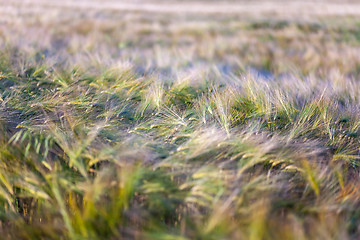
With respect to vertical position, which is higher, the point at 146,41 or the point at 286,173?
the point at 146,41

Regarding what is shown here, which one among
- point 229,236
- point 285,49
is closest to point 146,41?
point 285,49

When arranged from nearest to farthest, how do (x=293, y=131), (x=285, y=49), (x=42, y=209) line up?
(x=42, y=209) < (x=293, y=131) < (x=285, y=49)

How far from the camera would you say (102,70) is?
8.46ft

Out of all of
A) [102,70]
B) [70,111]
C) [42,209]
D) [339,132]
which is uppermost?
[102,70]

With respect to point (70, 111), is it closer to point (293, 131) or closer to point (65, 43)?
point (293, 131)

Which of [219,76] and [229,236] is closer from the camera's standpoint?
[229,236]

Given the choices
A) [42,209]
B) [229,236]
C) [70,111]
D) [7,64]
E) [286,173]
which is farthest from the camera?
[7,64]

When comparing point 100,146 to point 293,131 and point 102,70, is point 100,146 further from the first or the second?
point 102,70

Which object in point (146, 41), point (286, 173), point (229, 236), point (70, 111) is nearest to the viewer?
point (229, 236)

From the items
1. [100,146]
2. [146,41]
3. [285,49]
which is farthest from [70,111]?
[285,49]

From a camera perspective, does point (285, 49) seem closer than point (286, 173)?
No

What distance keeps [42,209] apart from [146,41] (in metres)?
5.41

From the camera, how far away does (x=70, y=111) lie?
69.4 inches

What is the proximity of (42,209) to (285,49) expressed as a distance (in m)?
5.67
